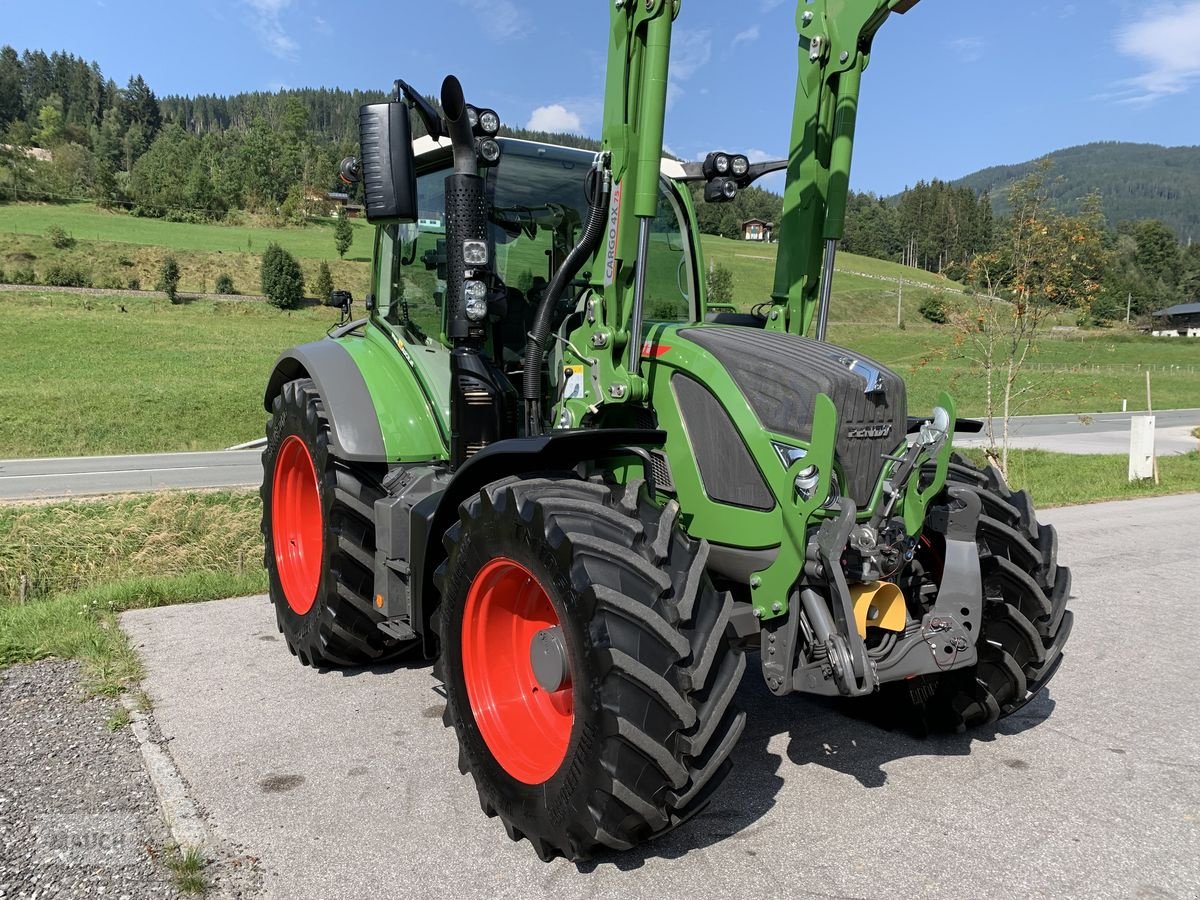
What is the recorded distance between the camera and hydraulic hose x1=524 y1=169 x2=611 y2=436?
3.54 meters

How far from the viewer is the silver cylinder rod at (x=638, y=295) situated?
3391mm

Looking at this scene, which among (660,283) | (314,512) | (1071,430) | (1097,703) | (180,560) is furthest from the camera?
(1071,430)

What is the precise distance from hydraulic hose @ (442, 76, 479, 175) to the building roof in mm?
110892

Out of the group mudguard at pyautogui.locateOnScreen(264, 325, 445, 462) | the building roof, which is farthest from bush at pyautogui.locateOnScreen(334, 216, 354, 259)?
the building roof

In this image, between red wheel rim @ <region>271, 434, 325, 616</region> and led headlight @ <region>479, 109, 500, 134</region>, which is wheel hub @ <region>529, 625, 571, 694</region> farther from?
red wheel rim @ <region>271, 434, 325, 616</region>

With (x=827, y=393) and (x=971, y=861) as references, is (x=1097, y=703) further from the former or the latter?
(x=827, y=393)

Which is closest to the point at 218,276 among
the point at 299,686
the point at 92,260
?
the point at 92,260

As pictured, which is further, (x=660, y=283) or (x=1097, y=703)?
(x=1097, y=703)

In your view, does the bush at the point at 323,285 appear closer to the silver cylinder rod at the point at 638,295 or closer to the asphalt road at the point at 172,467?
the asphalt road at the point at 172,467

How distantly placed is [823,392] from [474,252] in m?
1.53

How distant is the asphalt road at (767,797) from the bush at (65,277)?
141 ft

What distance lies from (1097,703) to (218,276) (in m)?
50.1

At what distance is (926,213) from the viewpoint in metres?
121

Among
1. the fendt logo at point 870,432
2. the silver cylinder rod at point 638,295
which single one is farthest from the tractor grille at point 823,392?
the silver cylinder rod at point 638,295
